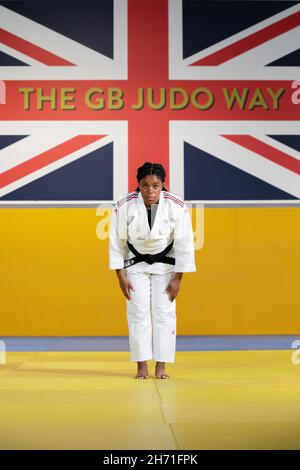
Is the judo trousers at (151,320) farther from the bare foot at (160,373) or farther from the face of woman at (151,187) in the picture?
the face of woman at (151,187)

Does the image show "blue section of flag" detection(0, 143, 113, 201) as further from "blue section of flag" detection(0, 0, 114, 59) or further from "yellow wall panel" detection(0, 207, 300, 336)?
"blue section of flag" detection(0, 0, 114, 59)

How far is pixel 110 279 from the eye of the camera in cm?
857

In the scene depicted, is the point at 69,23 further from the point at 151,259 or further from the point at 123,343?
the point at 151,259

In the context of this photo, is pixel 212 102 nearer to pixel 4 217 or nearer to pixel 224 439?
pixel 4 217

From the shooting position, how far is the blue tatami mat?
7.22m

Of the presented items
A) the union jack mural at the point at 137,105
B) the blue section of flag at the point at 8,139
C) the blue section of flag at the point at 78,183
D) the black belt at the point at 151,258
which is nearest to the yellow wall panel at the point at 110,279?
the blue section of flag at the point at 78,183

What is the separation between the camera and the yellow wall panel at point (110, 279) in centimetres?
853

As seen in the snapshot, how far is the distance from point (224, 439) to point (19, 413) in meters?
1.09

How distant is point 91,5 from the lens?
8766mm

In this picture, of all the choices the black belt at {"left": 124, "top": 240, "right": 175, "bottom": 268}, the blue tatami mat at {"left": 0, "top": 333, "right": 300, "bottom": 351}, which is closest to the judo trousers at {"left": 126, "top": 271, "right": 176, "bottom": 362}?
the black belt at {"left": 124, "top": 240, "right": 175, "bottom": 268}

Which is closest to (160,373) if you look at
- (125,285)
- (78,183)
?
(125,285)

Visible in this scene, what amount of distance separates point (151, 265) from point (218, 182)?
385 cm

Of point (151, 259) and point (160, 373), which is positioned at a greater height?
point (151, 259)

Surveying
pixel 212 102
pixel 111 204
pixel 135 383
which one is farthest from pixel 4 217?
pixel 135 383
